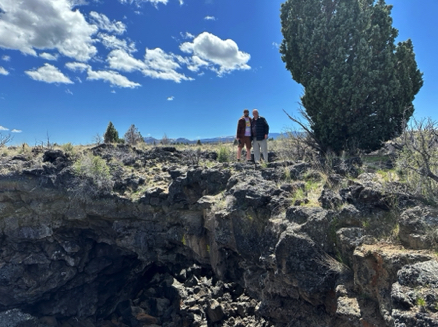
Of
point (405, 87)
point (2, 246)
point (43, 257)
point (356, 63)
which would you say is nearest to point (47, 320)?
point (43, 257)

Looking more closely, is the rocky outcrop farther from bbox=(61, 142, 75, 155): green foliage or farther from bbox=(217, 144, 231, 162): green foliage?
bbox=(217, 144, 231, 162): green foliage

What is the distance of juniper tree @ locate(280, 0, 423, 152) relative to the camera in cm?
785

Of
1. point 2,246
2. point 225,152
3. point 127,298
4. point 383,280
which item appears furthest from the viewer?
point 225,152

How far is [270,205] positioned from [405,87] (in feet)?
21.3

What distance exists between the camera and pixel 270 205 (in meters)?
5.52

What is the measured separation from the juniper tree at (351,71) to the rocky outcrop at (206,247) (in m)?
2.33

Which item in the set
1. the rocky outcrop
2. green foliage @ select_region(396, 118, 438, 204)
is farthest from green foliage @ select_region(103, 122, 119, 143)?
green foliage @ select_region(396, 118, 438, 204)

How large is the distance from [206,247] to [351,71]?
6287 mm

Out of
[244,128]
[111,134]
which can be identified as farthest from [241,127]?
[111,134]

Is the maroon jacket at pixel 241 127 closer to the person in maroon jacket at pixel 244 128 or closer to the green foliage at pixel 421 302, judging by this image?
the person in maroon jacket at pixel 244 128

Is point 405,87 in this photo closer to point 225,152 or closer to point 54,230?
point 225,152

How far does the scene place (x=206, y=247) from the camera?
7273 mm

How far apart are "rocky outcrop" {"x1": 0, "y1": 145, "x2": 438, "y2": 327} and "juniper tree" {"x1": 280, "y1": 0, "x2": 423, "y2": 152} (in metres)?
2.33

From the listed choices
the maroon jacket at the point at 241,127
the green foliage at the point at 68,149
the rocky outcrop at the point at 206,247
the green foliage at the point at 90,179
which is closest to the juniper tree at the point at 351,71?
the maroon jacket at the point at 241,127
